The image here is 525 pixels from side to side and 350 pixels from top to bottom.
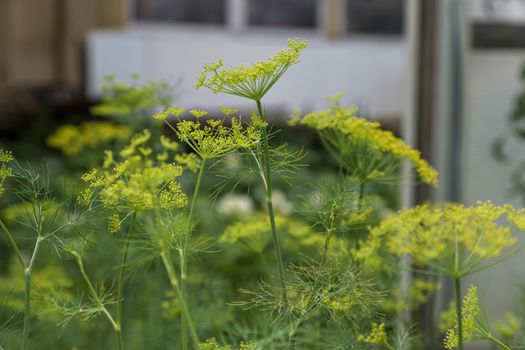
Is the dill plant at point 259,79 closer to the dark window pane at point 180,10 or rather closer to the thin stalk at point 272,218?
the thin stalk at point 272,218

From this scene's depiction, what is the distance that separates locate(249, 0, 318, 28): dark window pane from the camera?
651 cm

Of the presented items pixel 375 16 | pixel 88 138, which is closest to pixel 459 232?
pixel 88 138

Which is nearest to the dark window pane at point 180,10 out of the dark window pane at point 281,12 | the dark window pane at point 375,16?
the dark window pane at point 281,12

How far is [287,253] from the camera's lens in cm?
294

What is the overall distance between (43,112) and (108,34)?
912mm

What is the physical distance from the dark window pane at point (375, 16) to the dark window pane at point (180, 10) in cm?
104

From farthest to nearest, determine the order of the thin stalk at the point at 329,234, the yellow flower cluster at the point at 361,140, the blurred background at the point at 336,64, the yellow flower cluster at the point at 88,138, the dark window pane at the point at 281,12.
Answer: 1. the dark window pane at the point at 281,12
2. the blurred background at the point at 336,64
3. the yellow flower cluster at the point at 88,138
4. the yellow flower cluster at the point at 361,140
5. the thin stalk at the point at 329,234

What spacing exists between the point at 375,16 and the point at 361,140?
→ 575 cm

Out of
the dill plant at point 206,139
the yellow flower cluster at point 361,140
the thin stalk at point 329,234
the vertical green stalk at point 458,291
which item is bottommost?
the vertical green stalk at point 458,291

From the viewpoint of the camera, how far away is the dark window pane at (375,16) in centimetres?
673

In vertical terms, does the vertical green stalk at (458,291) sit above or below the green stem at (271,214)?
below

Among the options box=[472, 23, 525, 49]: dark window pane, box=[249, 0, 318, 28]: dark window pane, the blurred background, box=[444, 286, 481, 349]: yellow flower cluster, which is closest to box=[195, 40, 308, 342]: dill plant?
box=[444, 286, 481, 349]: yellow flower cluster

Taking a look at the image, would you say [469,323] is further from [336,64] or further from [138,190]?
[336,64]

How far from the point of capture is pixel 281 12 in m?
6.54
